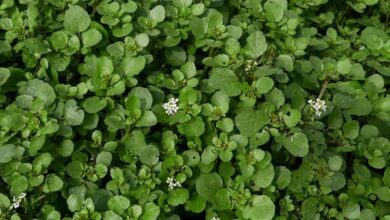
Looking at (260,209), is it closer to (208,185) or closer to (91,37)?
(208,185)

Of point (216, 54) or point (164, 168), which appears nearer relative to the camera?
point (164, 168)

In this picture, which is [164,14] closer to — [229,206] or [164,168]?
[164,168]

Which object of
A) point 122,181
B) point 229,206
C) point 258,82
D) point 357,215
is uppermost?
point 258,82

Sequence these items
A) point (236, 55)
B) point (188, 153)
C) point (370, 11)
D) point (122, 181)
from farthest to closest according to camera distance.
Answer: point (370, 11) < point (236, 55) < point (188, 153) < point (122, 181)

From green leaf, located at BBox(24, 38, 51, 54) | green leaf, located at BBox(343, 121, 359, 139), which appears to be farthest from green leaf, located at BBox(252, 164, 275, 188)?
green leaf, located at BBox(24, 38, 51, 54)

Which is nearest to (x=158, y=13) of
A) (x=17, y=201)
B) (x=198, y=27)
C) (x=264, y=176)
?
(x=198, y=27)

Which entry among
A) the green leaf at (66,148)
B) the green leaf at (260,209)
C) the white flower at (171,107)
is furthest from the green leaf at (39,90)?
the green leaf at (260,209)

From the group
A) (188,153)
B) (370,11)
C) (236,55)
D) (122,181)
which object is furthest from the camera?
(370,11)

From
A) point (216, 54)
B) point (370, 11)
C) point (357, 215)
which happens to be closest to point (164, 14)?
point (216, 54)
